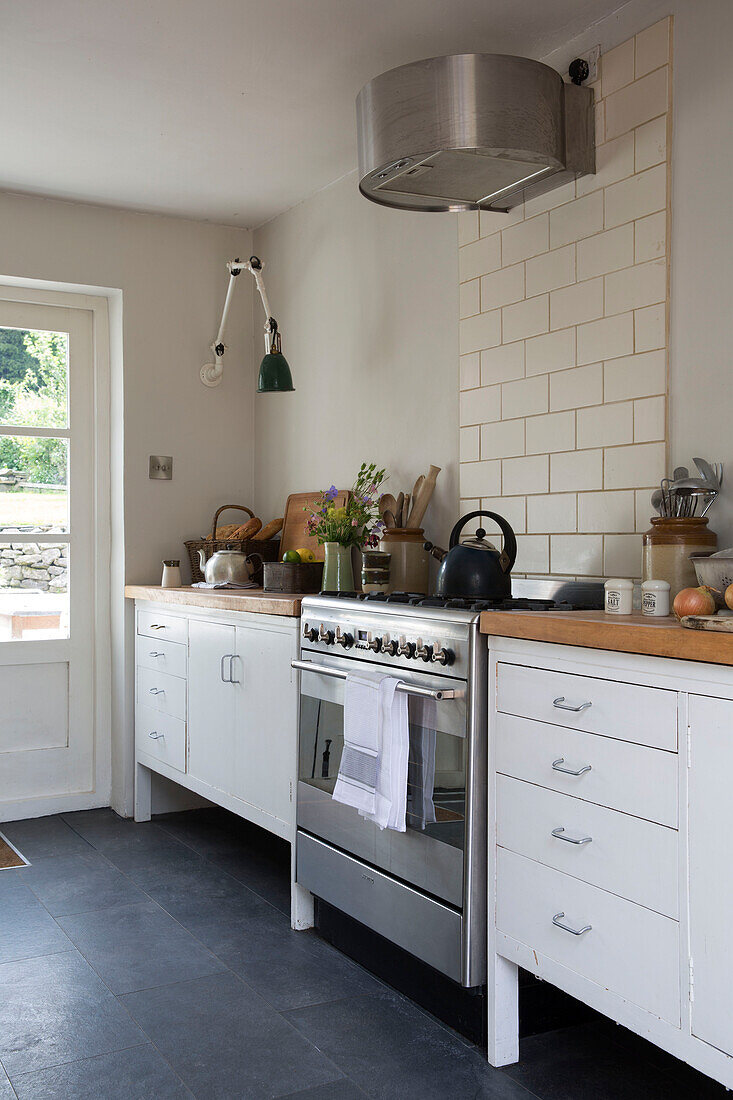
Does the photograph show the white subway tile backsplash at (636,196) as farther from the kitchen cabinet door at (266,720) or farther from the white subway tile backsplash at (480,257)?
the kitchen cabinet door at (266,720)

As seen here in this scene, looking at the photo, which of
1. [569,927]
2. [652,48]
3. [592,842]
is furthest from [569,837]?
[652,48]

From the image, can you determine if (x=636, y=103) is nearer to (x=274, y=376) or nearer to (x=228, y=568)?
(x=274, y=376)

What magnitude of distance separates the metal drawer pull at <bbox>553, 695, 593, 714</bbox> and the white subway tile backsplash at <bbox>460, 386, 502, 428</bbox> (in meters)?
1.22

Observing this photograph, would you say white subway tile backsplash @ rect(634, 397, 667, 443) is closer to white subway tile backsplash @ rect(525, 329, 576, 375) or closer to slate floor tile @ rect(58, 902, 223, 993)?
white subway tile backsplash @ rect(525, 329, 576, 375)

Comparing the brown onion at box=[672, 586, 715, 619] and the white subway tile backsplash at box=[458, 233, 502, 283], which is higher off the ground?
the white subway tile backsplash at box=[458, 233, 502, 283]

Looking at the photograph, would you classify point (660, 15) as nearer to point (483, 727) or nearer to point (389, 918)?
point (483, 727)

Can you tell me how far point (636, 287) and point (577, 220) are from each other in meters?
0.31

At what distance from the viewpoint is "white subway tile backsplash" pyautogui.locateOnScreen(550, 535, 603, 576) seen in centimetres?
261

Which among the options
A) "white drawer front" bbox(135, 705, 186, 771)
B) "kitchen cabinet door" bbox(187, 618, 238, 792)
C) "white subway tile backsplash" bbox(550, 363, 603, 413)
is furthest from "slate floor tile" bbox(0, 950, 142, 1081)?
"white subway tile backsplash" bbox(550, 363, 603, 413)

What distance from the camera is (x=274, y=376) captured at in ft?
12.2

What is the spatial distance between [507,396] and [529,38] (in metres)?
0.97

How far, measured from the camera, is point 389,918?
2439 millimetres

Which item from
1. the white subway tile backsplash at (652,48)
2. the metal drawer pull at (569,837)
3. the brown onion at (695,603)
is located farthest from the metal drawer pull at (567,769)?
the white subway tile backsplash at (652,48)

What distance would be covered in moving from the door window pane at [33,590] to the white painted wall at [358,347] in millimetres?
935
